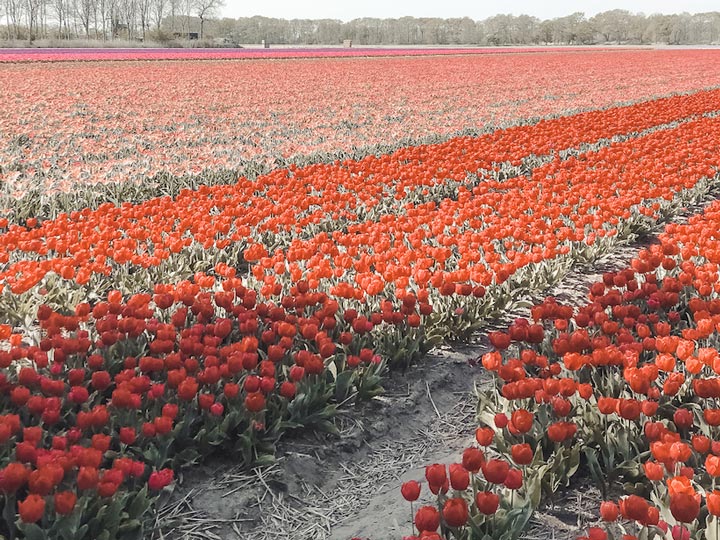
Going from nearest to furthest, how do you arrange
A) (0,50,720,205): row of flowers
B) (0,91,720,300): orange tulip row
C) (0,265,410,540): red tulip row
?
(0,265,410,540): red tulip row, (0,91,720,300): orange tulip row, (0,50,720,205): row of flowers

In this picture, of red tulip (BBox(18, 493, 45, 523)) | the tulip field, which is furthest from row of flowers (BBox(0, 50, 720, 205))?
red tulip (BBox(18, 493, 45, 523))

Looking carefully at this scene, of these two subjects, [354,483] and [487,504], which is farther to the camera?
[354,483]

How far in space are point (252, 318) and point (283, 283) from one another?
126 cm

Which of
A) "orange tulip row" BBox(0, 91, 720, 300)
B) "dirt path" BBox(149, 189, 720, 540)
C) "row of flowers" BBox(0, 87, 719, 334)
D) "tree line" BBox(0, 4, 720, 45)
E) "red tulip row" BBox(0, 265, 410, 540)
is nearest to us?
"red tulip row" BBox(0, 265, 410, 540)

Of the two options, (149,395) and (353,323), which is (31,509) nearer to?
(149,395)

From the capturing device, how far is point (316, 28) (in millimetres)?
144000

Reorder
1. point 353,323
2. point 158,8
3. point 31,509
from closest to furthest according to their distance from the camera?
point 31,509 < point 353,323 < point 158,8

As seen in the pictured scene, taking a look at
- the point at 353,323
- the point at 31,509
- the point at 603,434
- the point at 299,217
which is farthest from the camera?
the point at 299,217

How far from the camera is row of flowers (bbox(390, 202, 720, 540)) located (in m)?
2.43

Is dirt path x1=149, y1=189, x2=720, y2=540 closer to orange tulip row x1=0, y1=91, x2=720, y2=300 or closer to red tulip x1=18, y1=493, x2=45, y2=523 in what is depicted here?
red tulip x1=18, y1=493, x2=45, y2=523

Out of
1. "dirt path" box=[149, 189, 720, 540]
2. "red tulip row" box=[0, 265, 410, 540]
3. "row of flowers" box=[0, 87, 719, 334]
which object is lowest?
"dirt path" box=[149, 189, 720, 540]

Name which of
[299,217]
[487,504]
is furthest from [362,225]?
[487,504]

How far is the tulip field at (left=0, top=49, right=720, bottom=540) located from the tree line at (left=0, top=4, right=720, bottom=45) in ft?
214

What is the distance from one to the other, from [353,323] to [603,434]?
153cm
